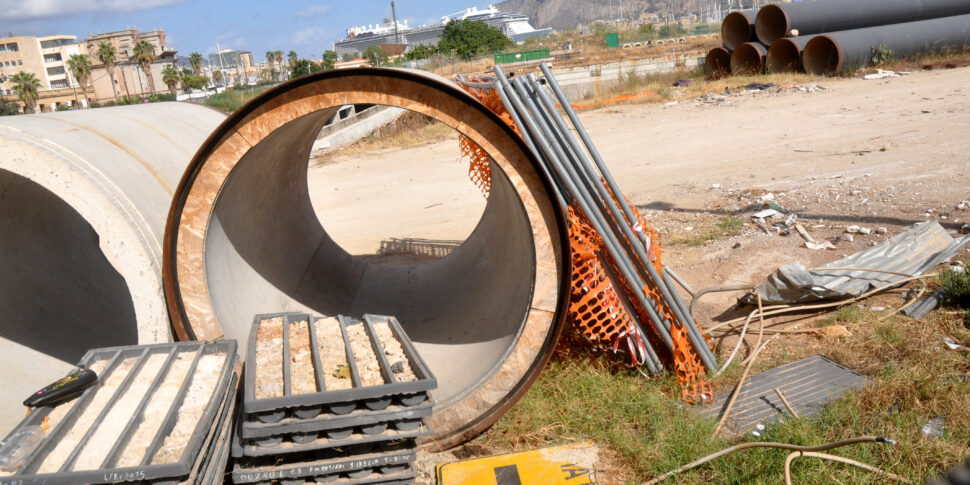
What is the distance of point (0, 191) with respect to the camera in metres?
5.25

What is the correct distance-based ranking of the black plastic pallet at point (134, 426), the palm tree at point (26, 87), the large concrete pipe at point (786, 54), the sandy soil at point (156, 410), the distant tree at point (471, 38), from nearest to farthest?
the black plastic pallet at point (134, 426) → the sandy soil at point (156, 410) → the large concrete pipe at point (786, 54) → the palm tree at point (26, 87) → the distant tree at point (471, 38)

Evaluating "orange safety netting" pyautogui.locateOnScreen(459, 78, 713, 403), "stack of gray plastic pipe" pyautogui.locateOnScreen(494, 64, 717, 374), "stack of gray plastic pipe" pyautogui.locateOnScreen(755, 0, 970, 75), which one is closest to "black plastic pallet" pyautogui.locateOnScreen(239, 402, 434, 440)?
"orange safety netting" pyautogui.locateOnScreen(459, 78, 713, 403)

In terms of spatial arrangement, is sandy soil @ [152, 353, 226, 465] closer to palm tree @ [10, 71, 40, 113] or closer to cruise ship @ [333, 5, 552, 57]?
palm tree @ [10, 71, 40, 113]

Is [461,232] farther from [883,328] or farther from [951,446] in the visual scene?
[951,446]

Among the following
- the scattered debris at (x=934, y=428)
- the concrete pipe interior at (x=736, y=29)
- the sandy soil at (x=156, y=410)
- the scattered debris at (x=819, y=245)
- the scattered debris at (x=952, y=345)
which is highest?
the concrete pipe interior at (x=736, y=29)

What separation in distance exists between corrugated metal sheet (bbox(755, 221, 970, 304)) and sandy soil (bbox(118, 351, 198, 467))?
448cm

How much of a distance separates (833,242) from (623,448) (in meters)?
4.20

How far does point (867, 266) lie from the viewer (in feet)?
19.9

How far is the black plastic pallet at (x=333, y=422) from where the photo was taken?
10.5 ft

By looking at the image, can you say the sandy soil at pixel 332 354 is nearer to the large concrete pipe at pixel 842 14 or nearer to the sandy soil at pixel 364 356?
the sandy soil at pixel 364 356

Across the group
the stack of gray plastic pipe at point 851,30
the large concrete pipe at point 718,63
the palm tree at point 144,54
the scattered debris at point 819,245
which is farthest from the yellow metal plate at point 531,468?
the palm tree at point 144,54

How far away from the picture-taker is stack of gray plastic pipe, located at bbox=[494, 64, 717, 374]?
464cm

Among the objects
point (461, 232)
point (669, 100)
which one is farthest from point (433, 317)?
point (669, 100)

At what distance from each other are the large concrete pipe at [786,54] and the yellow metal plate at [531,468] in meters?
20.3
